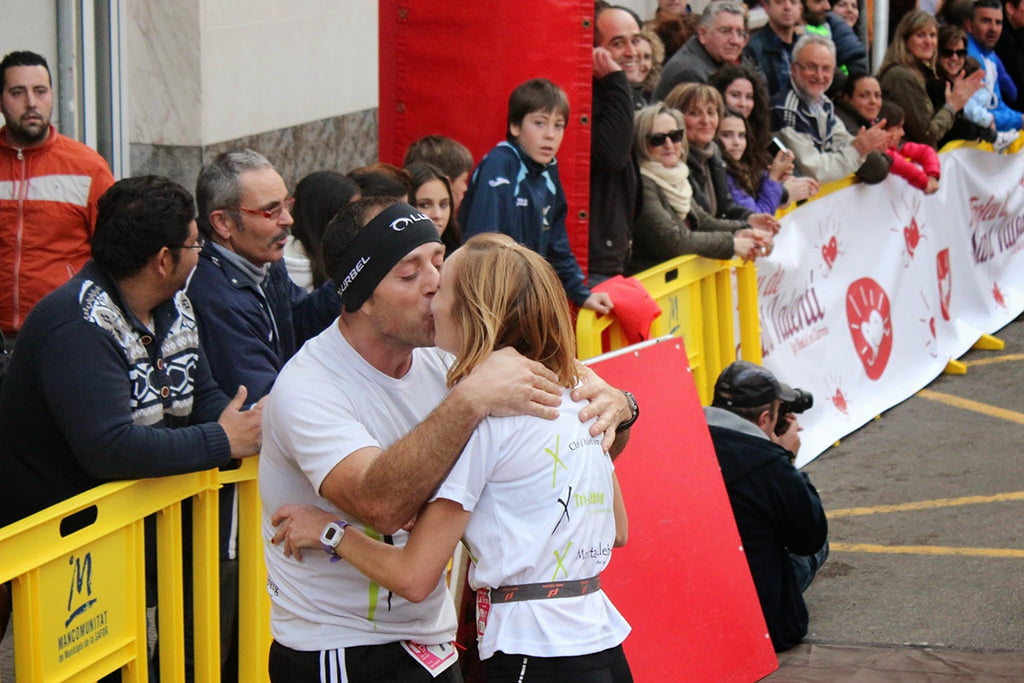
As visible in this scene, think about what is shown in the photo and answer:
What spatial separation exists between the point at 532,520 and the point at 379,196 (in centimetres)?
135

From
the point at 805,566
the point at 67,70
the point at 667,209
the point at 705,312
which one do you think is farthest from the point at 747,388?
the point at 67,70

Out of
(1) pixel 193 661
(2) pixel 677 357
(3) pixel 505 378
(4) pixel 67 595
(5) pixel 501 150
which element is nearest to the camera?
(3) pixel 505 378

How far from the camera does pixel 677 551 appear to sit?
5.38 meters

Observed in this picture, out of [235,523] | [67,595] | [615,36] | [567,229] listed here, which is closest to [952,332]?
[615,36]

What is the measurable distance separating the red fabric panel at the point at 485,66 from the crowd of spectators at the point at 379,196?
24 cm

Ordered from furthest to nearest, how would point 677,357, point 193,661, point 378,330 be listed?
point 677,357 < point 193,661 < point 378,330

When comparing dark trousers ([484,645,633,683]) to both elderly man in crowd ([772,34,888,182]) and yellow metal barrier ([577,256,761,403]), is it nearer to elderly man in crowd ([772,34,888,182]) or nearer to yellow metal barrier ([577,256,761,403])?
yellow metal barrier ([577,256,761,403])

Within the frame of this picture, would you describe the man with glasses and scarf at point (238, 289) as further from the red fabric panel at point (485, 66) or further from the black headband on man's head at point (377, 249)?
the red fabric panel at point (485, 66)

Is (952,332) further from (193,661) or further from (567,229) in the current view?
(193,661)

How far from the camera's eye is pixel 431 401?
3.45 metres

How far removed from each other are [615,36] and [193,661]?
460 cm

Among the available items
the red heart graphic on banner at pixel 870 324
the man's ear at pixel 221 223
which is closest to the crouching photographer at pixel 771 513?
the man's ear at pixel 221 223

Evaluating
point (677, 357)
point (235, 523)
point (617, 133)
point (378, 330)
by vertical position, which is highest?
point (617, 133)

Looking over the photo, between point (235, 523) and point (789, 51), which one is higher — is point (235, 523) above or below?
below
